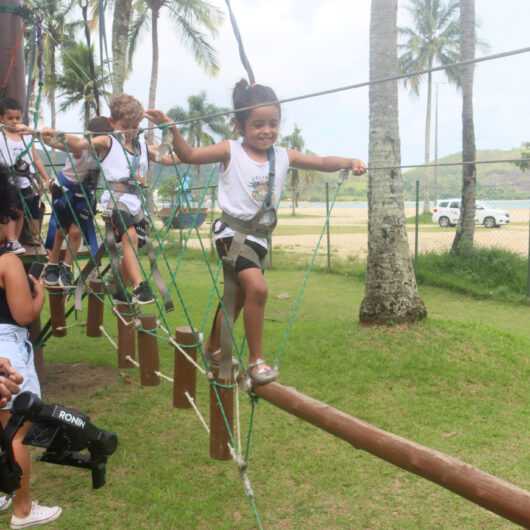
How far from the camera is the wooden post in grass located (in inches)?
51.9

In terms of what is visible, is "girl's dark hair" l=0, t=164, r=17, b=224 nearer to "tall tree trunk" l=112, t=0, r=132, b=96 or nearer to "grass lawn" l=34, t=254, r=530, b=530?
"grass lawn" l=34, t=254, r=530, b=530

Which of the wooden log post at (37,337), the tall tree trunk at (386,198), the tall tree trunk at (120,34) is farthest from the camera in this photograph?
the tall tree trunk at (120,34)

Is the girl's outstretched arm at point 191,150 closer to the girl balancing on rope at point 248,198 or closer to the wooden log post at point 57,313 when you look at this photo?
the girl balancing on rope at point 248,198

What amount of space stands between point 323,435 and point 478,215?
20466mm

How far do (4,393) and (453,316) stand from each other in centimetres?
576

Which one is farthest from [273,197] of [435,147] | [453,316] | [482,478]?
[435,147]

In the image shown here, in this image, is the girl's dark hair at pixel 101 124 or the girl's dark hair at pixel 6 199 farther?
the girl's dark hair at pixel 101 124

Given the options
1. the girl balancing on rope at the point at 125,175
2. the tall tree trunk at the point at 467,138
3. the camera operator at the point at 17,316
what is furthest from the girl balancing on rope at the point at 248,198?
the tall tree trunk at the point at 467,138

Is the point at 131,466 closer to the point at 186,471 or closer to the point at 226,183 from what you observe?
the point at 186,471

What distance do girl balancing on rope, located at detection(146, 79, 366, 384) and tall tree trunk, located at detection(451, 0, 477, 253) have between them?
22.5 feet

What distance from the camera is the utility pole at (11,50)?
4.03 meters

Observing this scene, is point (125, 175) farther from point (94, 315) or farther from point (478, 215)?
point (478, 215)

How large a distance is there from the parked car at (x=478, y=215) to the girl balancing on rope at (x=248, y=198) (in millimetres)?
20955

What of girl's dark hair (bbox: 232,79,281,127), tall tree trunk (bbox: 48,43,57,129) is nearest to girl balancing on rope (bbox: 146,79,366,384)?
girl's dark hair (bbox: 232,79,281,127)
